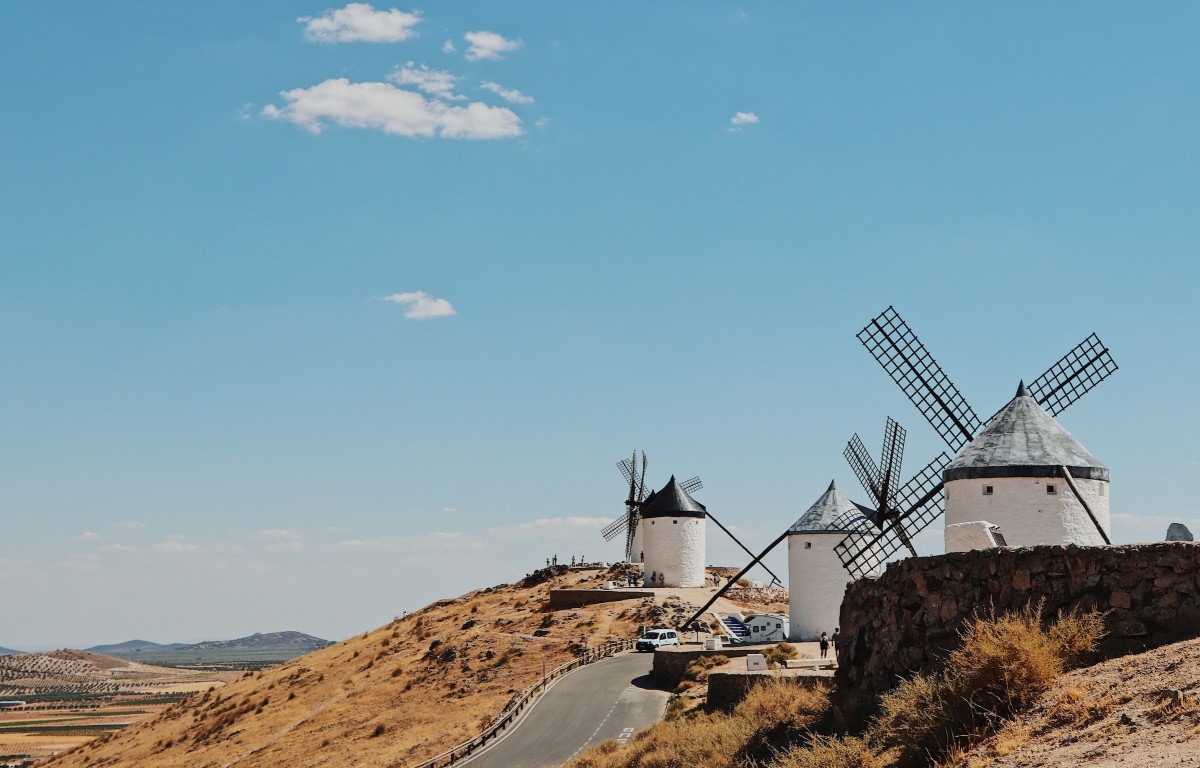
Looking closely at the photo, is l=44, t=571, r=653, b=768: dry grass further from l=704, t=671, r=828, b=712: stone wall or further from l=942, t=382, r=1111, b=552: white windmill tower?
l=942, t=382, r=1111, b=552: white windmill tower

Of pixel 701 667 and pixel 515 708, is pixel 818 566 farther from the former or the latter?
pixel 515 708

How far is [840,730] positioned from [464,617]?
148ft

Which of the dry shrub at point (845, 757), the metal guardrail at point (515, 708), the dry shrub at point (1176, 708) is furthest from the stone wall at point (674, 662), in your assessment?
the dry shrub at point (1176, 708)

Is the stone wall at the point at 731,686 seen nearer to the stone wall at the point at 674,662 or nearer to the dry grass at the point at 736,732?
the dry grass at the point at 736,732

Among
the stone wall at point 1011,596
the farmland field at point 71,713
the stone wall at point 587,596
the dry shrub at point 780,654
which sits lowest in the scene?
the farmland field at point 71,713

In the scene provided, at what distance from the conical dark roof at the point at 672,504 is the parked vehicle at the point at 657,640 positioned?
42.8 feet

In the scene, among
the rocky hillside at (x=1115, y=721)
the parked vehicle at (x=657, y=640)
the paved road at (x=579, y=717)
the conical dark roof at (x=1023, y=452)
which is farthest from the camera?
the parked vehicle at (x=657, y=640)

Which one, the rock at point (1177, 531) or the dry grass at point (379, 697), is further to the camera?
the dry grass at point (379, 697)

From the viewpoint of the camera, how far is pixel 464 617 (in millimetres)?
60031

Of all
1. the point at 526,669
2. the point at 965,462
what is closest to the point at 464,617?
the point at 526,669

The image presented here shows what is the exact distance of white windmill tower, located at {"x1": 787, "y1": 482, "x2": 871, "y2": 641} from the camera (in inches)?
1575

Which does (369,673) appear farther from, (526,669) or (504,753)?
(504,753)

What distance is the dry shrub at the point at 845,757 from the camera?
13.6 metres

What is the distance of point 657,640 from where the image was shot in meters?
44.6
